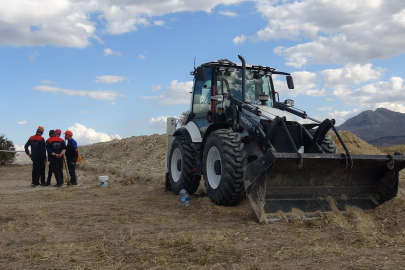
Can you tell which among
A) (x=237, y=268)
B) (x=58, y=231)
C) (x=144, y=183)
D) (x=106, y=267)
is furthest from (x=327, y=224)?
(x=144, y=183)

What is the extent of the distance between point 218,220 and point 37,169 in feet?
25.3

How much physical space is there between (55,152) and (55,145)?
207 millimetres

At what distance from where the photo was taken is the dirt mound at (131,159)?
44.7ft

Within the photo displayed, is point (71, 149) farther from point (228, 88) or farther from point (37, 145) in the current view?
point (228, 88)

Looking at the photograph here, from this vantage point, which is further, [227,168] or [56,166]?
[56,166]

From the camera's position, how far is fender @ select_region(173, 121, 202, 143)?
7984mm

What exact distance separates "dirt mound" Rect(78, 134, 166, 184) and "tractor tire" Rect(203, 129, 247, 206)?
17.3 feet

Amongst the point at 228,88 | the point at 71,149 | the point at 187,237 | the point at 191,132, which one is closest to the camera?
the point at 187,237

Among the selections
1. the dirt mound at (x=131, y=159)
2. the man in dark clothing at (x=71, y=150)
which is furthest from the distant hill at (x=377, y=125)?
the man in dark clothing at (x=71, y=150)

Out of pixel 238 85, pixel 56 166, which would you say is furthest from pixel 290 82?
pixel 56 166

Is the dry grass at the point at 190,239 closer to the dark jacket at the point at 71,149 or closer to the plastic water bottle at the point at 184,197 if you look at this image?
the plastic water bottle at the point at 184,197

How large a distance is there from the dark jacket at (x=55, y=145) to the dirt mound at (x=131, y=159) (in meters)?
2.12

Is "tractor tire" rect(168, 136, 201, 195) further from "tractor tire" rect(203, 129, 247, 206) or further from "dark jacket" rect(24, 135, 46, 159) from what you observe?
"dark jacket" rect(24, 135, 46, 159)

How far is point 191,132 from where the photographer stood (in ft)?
26.7
